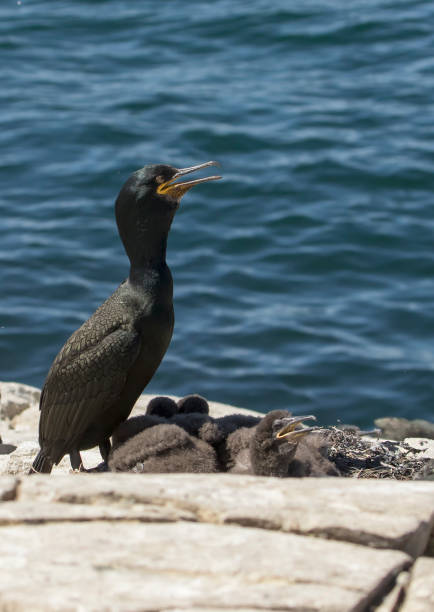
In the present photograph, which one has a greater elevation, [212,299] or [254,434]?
[254,434]

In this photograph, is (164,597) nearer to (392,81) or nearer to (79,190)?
(79,190)

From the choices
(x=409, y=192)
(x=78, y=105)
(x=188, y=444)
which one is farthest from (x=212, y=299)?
(x=188, y=444)

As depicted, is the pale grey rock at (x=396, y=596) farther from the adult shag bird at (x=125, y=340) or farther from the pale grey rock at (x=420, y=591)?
the adult shag bird at (x=125, y=340)

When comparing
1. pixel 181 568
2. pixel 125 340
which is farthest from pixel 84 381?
pixel 181 568

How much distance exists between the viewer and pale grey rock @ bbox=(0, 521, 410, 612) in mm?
3576

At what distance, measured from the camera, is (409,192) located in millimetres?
14180

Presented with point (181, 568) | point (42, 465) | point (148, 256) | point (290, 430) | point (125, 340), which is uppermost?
point (148, 256)

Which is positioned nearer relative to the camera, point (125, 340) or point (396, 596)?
point (396, 596)

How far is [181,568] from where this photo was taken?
3742mm

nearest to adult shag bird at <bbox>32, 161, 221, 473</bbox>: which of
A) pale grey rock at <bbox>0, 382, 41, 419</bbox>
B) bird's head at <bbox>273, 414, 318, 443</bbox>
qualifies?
bird's head at <bbox>273, 414, 318, 443</bbox>

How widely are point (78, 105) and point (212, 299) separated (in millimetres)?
5622

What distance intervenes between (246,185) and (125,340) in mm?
9164

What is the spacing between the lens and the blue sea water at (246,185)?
459 inches

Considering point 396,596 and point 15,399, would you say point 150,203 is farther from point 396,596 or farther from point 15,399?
point 15,399
